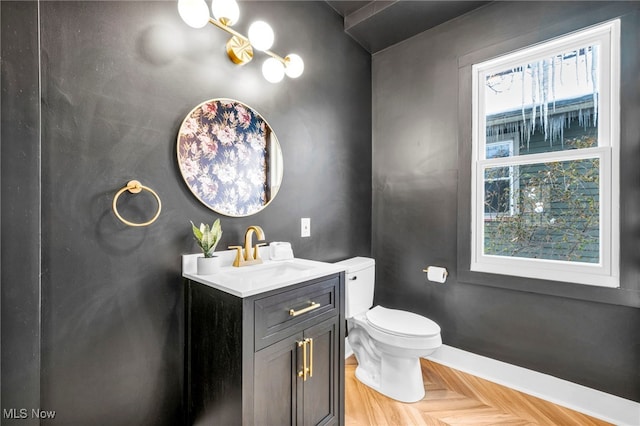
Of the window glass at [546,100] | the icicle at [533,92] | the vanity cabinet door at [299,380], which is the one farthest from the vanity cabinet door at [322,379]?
the icicle at [533,92]

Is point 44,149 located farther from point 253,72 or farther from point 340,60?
point 340,60

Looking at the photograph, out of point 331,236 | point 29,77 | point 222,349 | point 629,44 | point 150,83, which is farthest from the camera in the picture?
point 331,236

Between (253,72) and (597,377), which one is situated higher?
(253,72)

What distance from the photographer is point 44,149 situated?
3.02 ft

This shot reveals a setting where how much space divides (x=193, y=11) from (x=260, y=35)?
1.18 ft

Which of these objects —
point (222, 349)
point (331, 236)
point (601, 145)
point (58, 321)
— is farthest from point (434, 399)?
point (58, 321)

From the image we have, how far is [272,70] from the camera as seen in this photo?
1.53 meters

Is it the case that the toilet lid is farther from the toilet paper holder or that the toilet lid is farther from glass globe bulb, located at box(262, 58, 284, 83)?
glass globe bulb, located at box(262, 58, 284, 83)

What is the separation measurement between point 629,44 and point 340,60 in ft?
5.56

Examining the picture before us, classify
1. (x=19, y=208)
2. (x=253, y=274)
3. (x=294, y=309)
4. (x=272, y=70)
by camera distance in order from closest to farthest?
(x=19, y=208) → (x=294, y=309) → (x=253, y=274) → (x=272, y=70)

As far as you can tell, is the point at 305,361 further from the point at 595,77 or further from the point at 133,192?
the point at 595,77

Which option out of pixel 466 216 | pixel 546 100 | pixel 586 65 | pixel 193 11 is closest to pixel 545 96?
pixel 546 100

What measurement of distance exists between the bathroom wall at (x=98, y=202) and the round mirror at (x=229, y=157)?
0.19 feet

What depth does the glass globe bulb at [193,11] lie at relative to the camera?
112 cm
